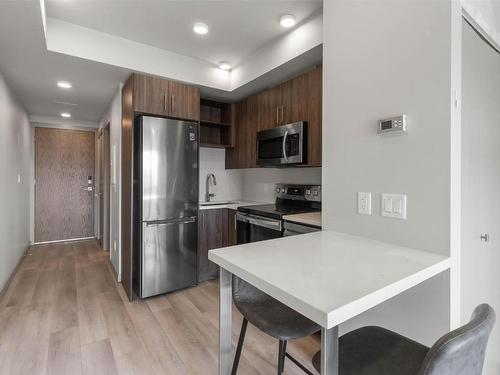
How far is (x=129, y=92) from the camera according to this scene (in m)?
2.73

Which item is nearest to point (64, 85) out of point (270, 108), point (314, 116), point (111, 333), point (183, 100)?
point (183, 100)

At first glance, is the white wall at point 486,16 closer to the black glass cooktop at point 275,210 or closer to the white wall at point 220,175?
the black glass cooktop at point 275,210

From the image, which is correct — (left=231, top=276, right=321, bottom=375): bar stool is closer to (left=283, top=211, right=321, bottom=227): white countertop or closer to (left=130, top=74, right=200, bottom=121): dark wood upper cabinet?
(left=283, top=211, right=321, bottom=227): white countertop

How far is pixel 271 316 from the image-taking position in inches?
47.1

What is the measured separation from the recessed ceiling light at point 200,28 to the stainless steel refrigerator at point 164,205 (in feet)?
2.82

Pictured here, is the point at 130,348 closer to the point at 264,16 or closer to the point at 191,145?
the point at 191,145

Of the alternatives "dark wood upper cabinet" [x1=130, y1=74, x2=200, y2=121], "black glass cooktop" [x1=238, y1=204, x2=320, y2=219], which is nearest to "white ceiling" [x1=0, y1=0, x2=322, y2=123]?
"dark wood upper cabinet" [x1=130, y1=74, x2=200, y2=121]

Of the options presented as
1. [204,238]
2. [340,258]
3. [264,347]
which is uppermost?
[340,258]

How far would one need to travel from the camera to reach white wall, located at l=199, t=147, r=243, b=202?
12.2ft

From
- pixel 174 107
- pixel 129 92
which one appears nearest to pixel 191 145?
pixel 174 107

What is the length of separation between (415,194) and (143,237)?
7.57 feet

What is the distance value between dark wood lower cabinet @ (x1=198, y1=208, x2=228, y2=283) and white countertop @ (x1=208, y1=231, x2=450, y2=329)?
1.85 metres

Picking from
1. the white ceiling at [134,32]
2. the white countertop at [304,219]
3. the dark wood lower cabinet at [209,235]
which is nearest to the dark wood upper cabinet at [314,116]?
the white ceiling at [134,32]

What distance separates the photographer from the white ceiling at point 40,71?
Answer: 1802mm
